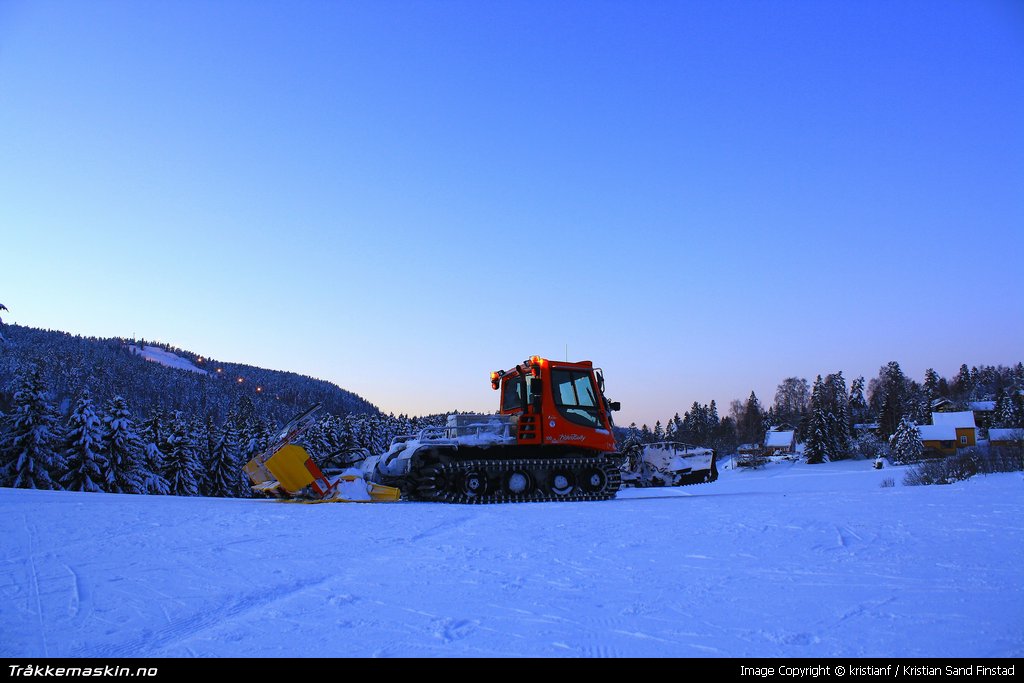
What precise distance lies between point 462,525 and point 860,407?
132789 millimetres

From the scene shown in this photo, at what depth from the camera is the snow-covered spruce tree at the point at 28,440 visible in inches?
969

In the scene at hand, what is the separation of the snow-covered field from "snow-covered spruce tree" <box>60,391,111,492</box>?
22545mm

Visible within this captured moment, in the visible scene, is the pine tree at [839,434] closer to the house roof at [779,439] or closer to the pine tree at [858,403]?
the house roof at [779,439]

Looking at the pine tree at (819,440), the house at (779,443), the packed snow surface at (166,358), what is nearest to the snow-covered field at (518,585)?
the pine tree at (819,440)

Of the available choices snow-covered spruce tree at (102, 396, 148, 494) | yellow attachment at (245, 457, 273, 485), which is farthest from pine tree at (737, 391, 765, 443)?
yellow attachment at (245, 457, 273, 485)

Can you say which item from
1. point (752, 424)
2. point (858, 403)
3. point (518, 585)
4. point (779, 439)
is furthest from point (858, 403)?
point (518, 585)

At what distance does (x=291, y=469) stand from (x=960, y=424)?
7483cm

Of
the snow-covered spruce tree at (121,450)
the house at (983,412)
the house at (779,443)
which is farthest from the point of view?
the house at (779,443)

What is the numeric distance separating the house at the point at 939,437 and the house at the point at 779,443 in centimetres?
2183

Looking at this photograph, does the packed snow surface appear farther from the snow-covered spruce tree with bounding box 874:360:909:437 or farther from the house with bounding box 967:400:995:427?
the house with bounding box 967:400:995:427

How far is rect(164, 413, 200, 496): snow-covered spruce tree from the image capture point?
32.6 meters

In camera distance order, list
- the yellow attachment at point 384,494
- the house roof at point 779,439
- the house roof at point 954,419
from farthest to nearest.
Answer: the house roof at point 779,439, the house roof at point 954,419, the yellow attachment at point 384,494

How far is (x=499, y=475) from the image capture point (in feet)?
43.2
